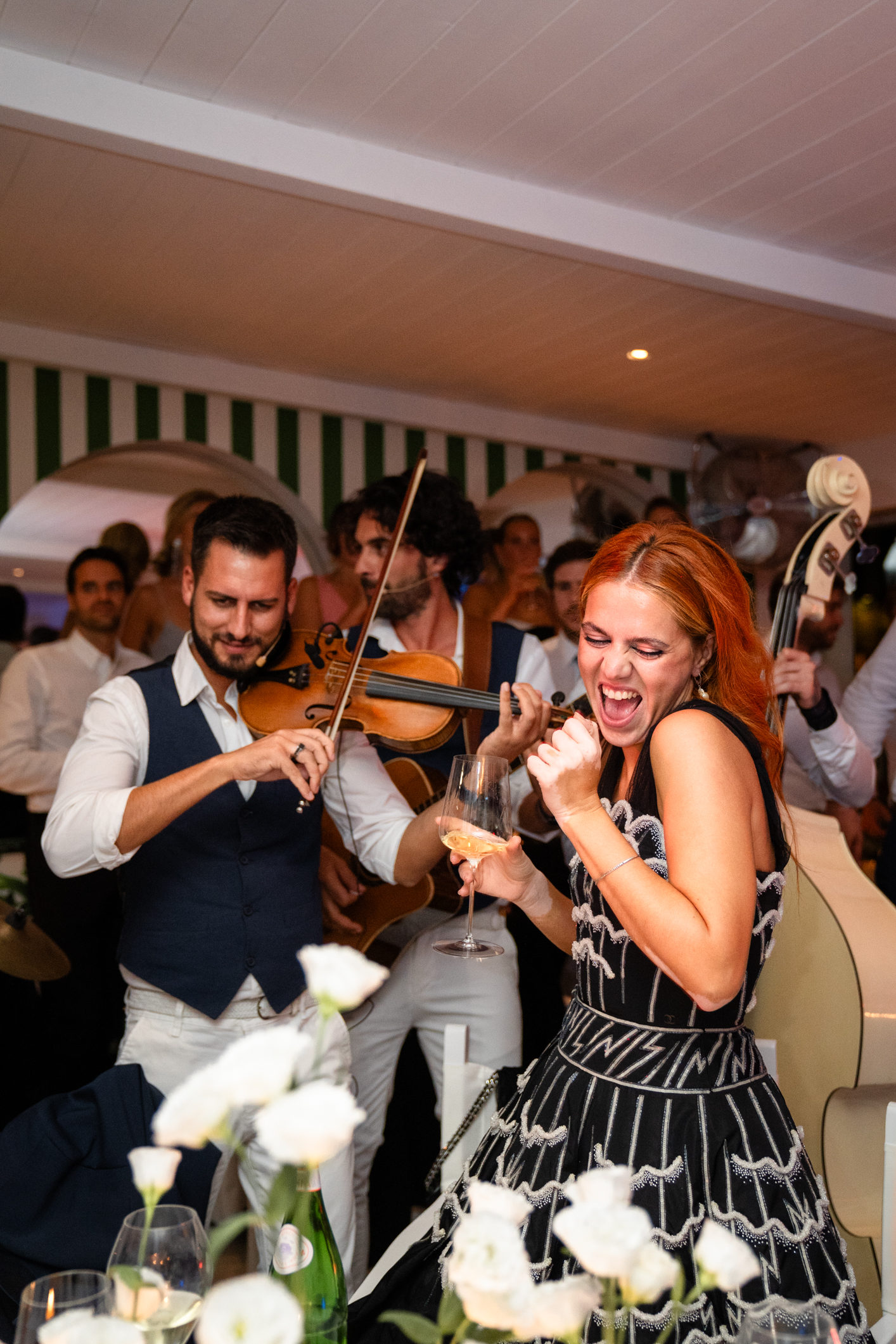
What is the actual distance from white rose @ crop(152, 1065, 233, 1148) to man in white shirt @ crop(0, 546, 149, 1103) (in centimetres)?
297

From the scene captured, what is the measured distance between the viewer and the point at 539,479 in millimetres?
5914

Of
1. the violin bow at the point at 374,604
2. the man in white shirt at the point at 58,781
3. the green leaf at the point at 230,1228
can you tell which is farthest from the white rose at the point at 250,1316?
the man in white shirt at the point at 58,781

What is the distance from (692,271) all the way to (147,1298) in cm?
343

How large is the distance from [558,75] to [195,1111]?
2692mm

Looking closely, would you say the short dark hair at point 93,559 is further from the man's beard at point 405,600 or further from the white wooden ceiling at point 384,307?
the man's beard at point 405,600

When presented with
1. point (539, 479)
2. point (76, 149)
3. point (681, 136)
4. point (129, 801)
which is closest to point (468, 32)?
point (681, 136)

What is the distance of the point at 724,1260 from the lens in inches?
28.5

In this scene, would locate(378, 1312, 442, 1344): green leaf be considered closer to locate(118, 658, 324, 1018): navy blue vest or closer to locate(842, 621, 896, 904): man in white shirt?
locate(118, 658, 324, 1018): navy blue vest

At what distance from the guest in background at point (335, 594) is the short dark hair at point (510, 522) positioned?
907mm

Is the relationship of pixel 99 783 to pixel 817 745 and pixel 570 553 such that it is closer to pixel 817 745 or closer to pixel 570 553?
pixel 817 745

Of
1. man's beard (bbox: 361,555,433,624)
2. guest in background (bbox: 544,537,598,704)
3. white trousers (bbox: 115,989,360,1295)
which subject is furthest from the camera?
guest in background (bbox: 544,537,598,704)

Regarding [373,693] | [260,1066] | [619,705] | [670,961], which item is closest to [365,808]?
[373,693]

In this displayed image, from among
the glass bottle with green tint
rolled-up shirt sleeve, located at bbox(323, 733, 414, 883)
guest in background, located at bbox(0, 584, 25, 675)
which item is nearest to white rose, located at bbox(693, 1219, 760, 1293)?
the glass bottle with green tint

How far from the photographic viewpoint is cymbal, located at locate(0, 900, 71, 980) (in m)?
2.17
